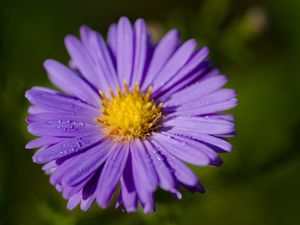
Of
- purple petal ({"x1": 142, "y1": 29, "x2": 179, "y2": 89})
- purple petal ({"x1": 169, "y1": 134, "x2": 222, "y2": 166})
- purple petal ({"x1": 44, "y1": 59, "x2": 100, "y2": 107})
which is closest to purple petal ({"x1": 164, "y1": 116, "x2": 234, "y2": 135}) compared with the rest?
purple petal ({"x1": 169, "y1": 134, "x2": 222, "y2": 166})

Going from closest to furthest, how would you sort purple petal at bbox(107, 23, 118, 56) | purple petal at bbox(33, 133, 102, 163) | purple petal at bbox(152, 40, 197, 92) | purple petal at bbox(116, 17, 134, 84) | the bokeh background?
purple petal at bbox(33, 133, 102, 163)
purple petal at bbox(152, 40, 197, 92)
purple petal at bbox(116, 17, 134, 84)
purple petal at bbox(107, 23, 118, 56)
the bokeh background

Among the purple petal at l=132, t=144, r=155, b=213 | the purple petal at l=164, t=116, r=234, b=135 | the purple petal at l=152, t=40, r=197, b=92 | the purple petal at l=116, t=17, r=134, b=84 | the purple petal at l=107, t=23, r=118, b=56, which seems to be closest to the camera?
the purple petal at l=132, t=144, r=155, b=213

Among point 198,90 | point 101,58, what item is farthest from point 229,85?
point 101,58

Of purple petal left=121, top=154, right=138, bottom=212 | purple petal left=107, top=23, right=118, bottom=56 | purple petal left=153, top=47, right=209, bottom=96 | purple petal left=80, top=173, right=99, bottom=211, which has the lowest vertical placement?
purple petal left=121, top=154, right=138, bottom=212

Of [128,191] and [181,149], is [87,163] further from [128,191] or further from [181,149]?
[181,149]

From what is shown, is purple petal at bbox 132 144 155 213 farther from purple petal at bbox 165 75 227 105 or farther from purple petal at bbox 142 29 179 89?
purple petal at bbox 142 29 179 89

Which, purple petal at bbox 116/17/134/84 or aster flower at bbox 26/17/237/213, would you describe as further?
purple petal at bbox 116/17/134/84

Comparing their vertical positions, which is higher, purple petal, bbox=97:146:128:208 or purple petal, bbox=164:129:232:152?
purple petal, bbox=97:146:128:208
